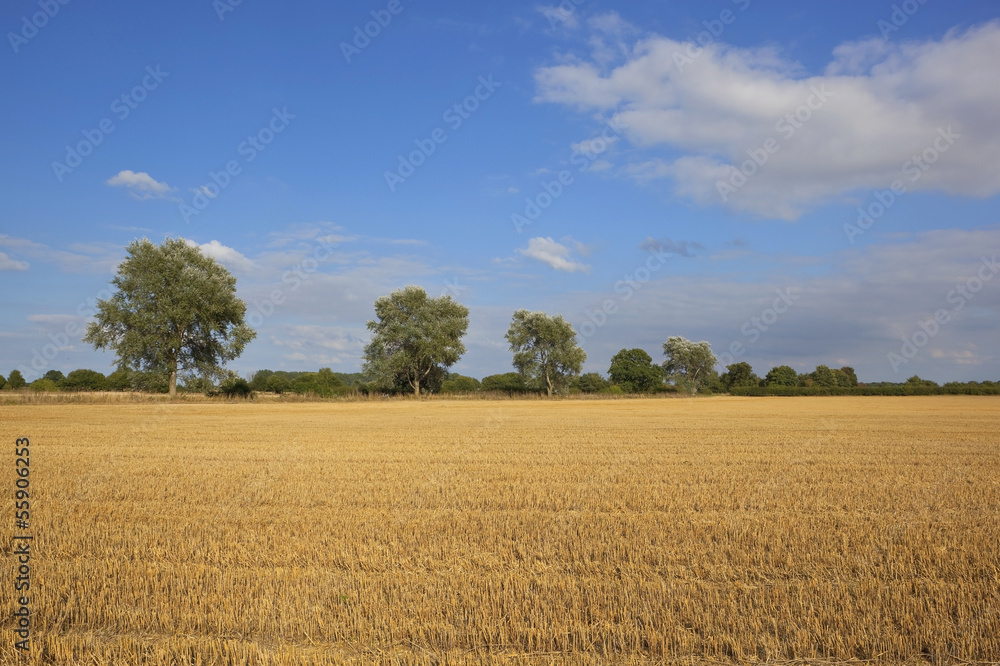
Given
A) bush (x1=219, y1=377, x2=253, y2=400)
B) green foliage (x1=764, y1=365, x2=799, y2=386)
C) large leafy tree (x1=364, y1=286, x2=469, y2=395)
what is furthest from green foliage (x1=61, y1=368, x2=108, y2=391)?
green foliage (x1=764, y1=365, x2=799, y2=386)

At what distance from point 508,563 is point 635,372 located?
345 ft

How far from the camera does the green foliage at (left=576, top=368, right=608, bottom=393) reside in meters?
→ 105

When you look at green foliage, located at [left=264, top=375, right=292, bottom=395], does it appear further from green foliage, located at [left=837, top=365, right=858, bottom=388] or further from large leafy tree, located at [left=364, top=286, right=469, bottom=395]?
green foliage, located at [left=837, top=365, right=858, bottom=388]

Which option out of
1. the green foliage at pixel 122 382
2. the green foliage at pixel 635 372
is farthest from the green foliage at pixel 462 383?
the green foliage at pixel 122 382

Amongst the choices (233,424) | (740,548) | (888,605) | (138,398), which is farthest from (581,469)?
(138,398)

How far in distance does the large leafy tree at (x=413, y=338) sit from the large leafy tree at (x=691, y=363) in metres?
52.2

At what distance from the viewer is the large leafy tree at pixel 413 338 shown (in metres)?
69.5

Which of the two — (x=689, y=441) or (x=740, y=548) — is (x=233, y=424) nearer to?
(x=689, y=441)

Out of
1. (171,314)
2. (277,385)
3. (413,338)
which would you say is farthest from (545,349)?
(171,314)

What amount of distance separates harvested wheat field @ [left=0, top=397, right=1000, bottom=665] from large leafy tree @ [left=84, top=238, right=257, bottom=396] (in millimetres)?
41227

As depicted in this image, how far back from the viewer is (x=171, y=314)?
52.8 metres

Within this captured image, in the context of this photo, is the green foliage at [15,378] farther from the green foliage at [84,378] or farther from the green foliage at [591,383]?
the green foliage at [591,383]

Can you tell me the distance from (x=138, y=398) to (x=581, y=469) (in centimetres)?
4797

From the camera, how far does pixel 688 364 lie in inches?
4360
